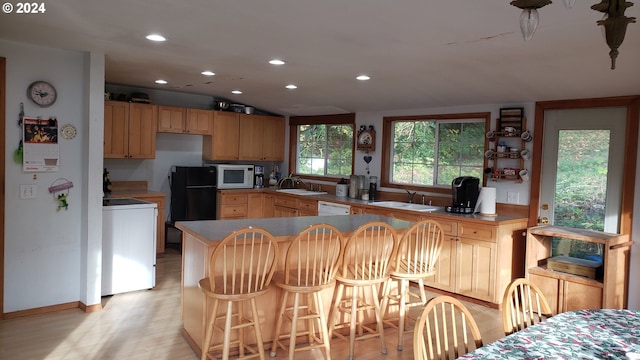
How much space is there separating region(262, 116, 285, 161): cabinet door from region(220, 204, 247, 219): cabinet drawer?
931 millimetres

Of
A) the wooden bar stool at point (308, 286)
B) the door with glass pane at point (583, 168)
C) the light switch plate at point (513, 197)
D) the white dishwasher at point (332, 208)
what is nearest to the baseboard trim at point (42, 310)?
the wooden bar stool at point (308, 286)

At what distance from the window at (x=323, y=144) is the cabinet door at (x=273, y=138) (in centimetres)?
19

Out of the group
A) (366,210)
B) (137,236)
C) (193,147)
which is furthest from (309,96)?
(137,236)

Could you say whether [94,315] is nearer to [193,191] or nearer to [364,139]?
[193,191]

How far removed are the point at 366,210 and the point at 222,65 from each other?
7.47ft

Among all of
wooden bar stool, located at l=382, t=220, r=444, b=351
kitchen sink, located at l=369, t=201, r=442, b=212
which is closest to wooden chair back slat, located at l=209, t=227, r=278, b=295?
wooden bar stool, located at l=382, t=220, r=444, b=351

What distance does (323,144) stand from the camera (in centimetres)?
696

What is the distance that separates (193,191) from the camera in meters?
6.27

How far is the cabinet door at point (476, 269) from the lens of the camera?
433cm

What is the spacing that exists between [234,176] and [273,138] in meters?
0.95

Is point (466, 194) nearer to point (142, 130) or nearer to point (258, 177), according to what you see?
point (258, 177)

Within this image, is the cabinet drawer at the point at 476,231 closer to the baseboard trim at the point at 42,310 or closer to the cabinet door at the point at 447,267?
the cabinet door at the point at 447,267

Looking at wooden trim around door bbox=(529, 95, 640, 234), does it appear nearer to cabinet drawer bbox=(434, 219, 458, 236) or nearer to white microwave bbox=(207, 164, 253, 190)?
cabinet drawer bbox=(434, 219, 458, 236)

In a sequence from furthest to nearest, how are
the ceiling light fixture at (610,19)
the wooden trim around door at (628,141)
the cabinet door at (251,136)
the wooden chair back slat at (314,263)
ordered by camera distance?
the cabinet door at (251,136) → the wooden trim around door at (628,141) → the wooden chair back slat at (314,263) → the ceiling light fixture at (610,19)
